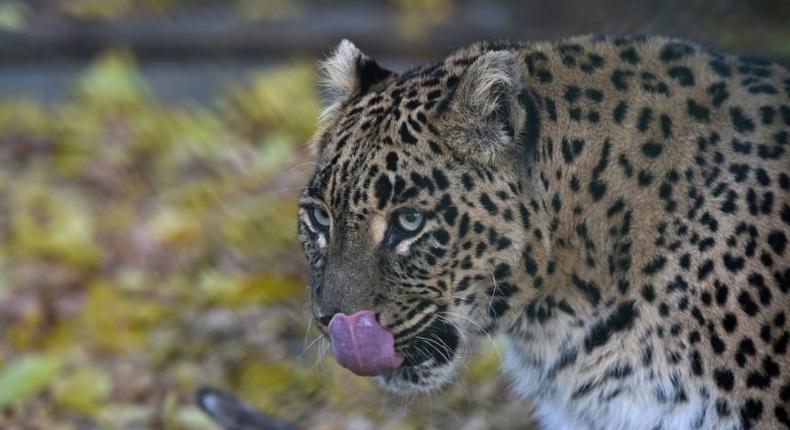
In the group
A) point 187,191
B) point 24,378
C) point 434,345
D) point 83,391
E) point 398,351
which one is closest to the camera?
point 398,351

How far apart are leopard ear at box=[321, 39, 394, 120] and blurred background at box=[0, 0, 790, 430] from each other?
1.22 m

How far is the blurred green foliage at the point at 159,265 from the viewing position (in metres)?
7.09

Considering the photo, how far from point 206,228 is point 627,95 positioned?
5060mm

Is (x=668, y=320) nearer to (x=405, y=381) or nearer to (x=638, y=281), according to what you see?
(x=638, y=281)

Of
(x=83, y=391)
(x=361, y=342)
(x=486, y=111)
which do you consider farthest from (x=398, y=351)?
(x=83, y=391)

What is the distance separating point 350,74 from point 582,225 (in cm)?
115

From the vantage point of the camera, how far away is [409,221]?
15.4 feet

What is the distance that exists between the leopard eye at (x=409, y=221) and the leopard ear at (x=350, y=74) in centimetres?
73

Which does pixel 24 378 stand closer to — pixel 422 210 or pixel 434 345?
pixel 434 345

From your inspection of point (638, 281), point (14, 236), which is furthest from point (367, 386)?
point (14, 236)

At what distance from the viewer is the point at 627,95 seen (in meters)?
4.91

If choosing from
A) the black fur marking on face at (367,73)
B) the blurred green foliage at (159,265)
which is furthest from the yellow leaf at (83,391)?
the black fur marking on face at (367,73)

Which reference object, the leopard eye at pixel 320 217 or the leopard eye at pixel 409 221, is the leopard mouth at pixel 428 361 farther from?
→ the leopard eye at pixel 320 217

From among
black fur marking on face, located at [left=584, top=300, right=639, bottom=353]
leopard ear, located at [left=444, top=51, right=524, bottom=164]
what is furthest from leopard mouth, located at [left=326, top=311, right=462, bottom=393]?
leopard ear, located at [left=444, top=51, right=524, bottom=164]
